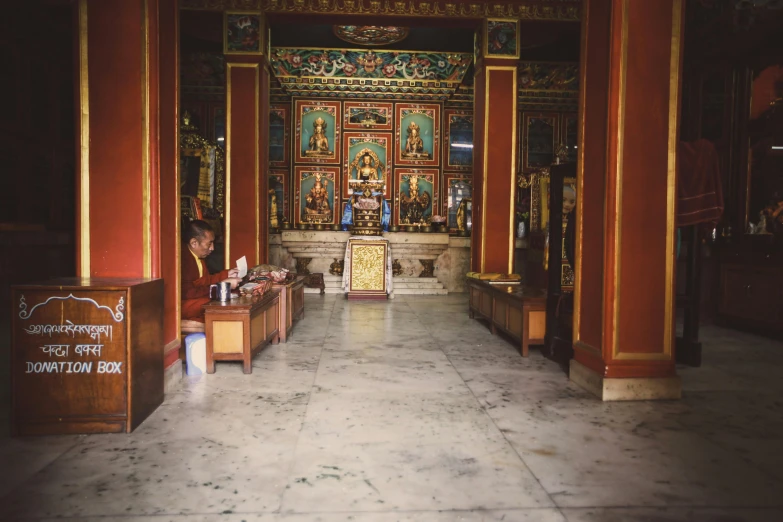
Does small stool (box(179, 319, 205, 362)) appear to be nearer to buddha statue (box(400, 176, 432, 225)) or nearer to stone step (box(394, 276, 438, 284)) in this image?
stone step (box(394, 276, 438, 284))

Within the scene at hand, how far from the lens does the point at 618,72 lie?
128 inches

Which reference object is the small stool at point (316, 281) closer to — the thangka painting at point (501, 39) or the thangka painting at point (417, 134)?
the thangka painting at point (417, 134)

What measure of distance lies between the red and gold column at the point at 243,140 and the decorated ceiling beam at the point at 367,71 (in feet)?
11.8

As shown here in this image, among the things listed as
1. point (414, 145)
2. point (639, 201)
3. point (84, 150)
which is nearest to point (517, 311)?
point (639, 201)

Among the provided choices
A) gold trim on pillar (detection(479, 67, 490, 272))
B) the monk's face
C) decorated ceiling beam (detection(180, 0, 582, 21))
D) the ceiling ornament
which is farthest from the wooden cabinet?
the ceiling ornament

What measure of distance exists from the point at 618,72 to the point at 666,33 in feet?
1.35

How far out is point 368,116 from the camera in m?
11.9

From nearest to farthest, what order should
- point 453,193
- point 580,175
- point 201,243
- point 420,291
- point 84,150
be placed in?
point 84,150, point 580,175, point 201,243, point 420,291, point 453,193

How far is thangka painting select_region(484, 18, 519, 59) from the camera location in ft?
23.6

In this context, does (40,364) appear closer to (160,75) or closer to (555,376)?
(160,75)

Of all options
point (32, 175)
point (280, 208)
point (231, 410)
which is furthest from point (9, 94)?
point (231, 410)

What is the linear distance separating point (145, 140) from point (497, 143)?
16.7 ft

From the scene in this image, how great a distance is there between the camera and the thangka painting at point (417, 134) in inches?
468

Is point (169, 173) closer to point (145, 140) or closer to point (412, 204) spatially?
point (145, 140)
